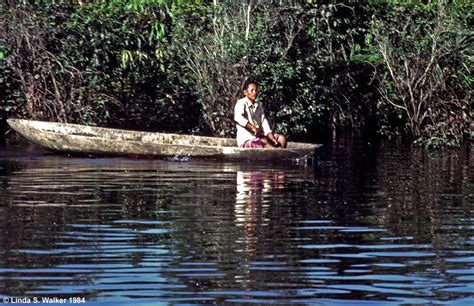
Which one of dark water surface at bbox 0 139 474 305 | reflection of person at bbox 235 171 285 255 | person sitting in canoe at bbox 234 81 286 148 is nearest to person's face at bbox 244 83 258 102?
person sitting in canoe at bbox 234 81 286 148

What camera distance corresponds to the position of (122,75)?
2283 centimetres

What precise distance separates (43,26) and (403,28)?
263 inches

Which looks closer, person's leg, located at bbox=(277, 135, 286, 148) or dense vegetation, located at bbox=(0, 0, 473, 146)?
person's leg, located at bbox=(277, 135, 286, 148)

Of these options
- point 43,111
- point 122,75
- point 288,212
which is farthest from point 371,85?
point 288,212

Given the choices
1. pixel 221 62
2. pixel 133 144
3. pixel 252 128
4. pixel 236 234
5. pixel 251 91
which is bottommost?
pixel 236 234

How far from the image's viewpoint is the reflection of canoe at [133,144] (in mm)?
18000

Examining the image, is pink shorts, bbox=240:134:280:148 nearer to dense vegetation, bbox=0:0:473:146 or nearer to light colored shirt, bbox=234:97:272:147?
light colored shirt, bbox=234:97:272:147

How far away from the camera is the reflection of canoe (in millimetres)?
18000

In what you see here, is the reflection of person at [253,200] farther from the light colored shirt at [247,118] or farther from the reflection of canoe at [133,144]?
the light colored shirt at [247,118]

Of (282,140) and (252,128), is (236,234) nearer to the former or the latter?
(252,128)

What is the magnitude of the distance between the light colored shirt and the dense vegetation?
2648mm

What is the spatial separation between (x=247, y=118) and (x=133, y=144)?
6.19 ft

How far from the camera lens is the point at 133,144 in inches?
753

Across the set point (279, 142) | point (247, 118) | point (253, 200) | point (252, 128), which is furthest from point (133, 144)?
point (253, 200)
